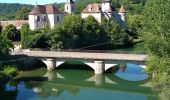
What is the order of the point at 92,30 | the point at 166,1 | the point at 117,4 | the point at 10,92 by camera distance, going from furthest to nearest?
the point at 117,4, the point at 92,30, the point at 10,92, the point at 166,1

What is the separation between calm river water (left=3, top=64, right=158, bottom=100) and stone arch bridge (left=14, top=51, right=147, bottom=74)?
0.97 m

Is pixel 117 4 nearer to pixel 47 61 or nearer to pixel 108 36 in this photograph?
pixel 108 36

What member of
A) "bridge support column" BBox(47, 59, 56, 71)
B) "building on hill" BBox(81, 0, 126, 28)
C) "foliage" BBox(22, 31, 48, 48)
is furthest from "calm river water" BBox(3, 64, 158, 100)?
"building on hill" BBox(81, 0, 126, 28)

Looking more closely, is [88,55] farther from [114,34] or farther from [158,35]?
[114,34]

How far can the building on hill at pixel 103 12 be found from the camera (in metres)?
68.5

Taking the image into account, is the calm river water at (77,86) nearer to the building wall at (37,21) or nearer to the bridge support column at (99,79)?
the bridge support column at (99,79)

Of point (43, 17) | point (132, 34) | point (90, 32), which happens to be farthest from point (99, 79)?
point (132, 34)

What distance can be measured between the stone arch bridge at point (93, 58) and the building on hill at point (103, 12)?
77.9 feet

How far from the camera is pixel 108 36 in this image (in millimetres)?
64750

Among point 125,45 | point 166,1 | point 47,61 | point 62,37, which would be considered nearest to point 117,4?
point 125,45

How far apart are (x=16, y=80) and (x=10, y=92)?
5.06m

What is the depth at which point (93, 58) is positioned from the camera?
42.2 metres

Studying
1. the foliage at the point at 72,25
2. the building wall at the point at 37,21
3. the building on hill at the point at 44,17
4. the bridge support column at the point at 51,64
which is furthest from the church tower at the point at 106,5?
the bridge support column at the point at 51,64

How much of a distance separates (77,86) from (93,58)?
5.03 metres
